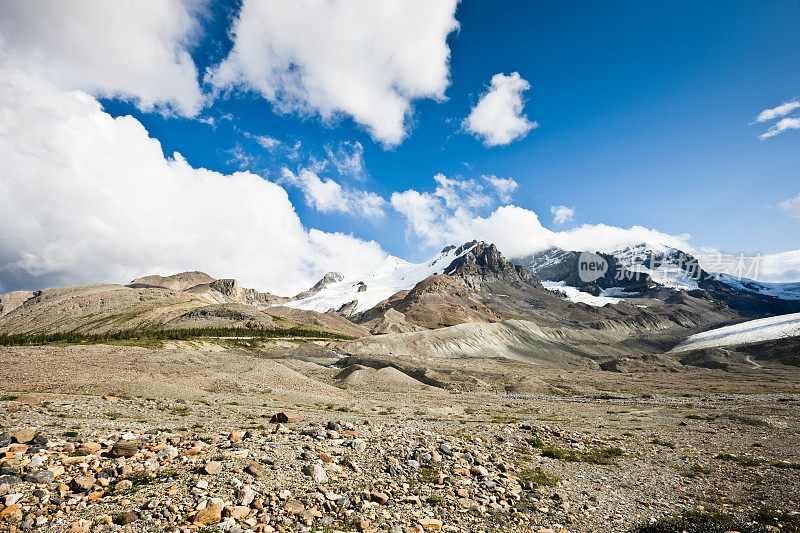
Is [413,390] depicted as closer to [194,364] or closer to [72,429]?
[194,364]

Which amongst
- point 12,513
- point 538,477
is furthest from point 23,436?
point 538,477

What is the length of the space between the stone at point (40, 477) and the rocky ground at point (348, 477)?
3cm

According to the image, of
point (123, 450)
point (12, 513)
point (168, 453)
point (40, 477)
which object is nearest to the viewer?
point (12, 513)

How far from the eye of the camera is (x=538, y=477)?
17.2 m

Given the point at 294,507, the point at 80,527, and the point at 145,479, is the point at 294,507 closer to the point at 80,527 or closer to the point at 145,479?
the point at 145,479

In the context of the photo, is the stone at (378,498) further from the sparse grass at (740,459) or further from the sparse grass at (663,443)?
the sparse grass at (663,443)

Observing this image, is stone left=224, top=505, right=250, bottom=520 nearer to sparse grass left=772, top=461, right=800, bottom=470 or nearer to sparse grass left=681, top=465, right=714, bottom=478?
sparse grass left=681, top=465, right=714, bottom=478

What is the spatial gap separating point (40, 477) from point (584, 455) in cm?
2517

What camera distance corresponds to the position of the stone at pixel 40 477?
36.5ft

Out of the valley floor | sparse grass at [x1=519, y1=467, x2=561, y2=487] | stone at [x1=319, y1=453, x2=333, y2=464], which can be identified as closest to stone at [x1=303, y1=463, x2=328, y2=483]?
the valley floor

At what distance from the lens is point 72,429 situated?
18250 mm

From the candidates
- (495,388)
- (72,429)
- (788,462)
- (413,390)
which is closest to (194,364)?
(413,390)

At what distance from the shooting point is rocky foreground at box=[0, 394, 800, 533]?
10.5 m

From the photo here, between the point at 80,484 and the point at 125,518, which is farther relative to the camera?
the point at 80,484
